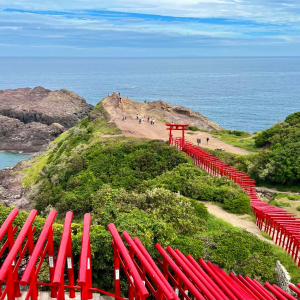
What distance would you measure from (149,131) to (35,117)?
136 ft

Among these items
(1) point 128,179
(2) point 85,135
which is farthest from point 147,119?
(1) point 128,179

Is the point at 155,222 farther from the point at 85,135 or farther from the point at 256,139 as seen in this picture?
the point at 85,135

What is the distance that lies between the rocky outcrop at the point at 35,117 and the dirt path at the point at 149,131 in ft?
71.5

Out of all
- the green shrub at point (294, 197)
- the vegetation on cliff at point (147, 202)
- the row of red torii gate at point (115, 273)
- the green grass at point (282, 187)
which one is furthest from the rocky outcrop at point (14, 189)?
the row of red torii gate at point (115, 273)

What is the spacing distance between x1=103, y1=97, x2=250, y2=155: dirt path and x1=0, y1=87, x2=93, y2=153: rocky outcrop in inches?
858

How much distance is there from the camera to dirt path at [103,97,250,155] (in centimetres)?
3759

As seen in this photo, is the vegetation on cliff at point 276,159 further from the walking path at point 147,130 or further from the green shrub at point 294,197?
the walking path at point 147,130

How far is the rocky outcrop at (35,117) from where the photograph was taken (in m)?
67.3

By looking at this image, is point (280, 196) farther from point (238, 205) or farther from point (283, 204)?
point (238, 205)

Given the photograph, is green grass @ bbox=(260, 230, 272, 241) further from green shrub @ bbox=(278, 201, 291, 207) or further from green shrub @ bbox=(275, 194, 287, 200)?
green shrub @ bbox=(275, 194, 287, 200)

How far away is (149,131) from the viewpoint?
41781 millimetres

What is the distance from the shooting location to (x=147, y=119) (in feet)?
159

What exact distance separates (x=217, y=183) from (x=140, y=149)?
10.3 meters

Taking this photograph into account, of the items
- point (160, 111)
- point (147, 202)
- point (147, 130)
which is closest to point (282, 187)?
point (147, 202)
